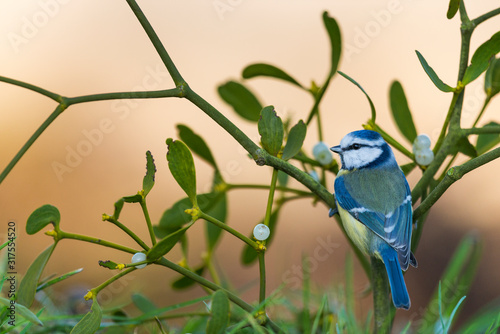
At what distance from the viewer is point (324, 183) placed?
2.29ft

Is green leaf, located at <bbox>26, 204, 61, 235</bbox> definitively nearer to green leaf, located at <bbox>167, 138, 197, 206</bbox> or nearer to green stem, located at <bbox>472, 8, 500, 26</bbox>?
green leaf, located at <bbox>167, 138, 197, 206</bbox>

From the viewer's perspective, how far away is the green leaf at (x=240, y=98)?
2.30 feet

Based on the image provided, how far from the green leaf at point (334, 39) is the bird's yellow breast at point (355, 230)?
0.52 ft

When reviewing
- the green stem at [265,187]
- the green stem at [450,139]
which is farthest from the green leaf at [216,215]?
the green stem at [450,139]

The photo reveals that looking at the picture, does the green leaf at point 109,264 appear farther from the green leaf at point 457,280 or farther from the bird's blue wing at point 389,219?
the green leaf at point 457,280

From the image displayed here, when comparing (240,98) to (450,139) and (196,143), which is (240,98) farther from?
(450,139)

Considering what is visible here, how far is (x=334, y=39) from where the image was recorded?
2.16 feet

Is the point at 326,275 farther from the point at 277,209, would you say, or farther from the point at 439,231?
the point at 277,209

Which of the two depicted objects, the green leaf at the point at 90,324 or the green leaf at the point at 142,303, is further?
the green leaf at the point at 142,303

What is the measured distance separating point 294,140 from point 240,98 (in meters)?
0.20

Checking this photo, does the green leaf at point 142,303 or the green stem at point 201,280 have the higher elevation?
the green stem at point 201,280

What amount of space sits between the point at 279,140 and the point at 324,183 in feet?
0.62

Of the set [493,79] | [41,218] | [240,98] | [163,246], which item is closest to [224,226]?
[163,246]

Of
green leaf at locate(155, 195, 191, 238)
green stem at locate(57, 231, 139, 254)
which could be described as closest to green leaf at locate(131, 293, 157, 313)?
green leaf at locate(155, 195, 191, 238)
